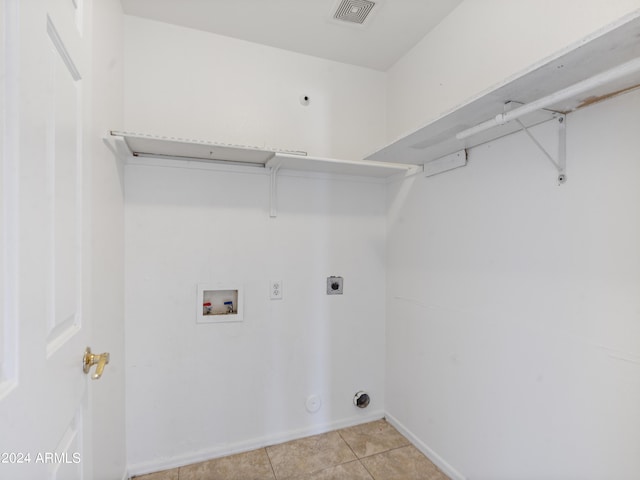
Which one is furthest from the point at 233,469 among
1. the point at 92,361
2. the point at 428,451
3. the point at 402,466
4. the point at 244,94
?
the point at 244,94

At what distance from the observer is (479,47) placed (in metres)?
1.65

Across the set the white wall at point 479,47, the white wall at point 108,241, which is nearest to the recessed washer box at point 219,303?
the white wall at point 108,241

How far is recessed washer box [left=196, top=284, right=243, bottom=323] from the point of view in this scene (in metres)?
1.95

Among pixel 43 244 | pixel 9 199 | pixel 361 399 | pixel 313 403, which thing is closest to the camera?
pixel 9 199

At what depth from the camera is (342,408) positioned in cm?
229

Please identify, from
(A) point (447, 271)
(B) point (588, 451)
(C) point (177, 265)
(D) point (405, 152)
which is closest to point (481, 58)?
(D) point (405, 152)

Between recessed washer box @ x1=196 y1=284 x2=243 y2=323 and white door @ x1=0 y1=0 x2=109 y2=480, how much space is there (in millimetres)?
997

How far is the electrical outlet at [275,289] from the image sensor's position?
2.11 meters

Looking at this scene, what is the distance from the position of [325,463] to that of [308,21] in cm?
270

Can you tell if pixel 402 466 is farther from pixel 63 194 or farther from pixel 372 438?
pixel 63 194

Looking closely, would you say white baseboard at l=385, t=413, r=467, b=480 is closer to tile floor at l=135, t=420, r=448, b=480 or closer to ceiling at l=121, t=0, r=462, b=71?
tile floor at l=135, t=420, r=448, b=480

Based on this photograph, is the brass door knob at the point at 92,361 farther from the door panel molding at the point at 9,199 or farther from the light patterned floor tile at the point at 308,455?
the light patterned floor tile at the point at 308,455

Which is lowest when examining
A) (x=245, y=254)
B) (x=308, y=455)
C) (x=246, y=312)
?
(x=308, y=455)

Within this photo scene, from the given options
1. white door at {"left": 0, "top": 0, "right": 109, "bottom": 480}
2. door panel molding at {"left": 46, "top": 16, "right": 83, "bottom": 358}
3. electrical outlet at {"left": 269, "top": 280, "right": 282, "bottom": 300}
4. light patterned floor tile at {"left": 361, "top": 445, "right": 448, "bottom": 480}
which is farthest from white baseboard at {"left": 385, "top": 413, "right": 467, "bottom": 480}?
door panel molding at {"left": 46, "top": 16, "right": 83, "bottom": 358}
